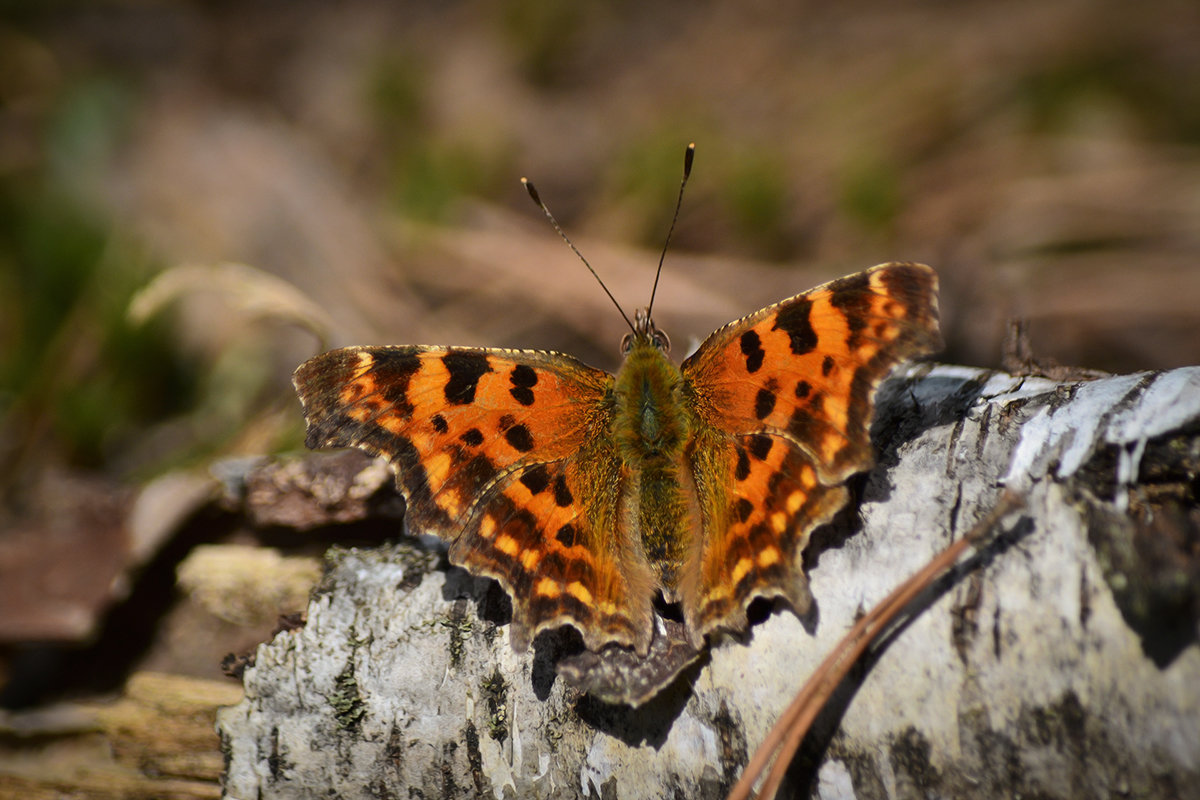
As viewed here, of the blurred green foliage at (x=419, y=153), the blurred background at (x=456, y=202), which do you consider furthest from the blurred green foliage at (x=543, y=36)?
the blurred green foliage at (x=419, y=153)

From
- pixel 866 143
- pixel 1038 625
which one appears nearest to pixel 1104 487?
pixel 1038 625

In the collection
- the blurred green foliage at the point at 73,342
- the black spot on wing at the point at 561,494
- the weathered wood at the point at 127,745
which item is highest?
the blurred green foliage at the point at 73,342

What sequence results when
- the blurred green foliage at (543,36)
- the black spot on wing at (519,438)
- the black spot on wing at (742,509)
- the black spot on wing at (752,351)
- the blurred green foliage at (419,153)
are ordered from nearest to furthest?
the black spot on wing at (742,509) < the black spot on wing at (752,351) < the black spot on wing at (519,438) < the blurred green foliage at (419,153) < the blurred green foliage at (543,36)

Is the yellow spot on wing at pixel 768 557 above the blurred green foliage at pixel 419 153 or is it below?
below

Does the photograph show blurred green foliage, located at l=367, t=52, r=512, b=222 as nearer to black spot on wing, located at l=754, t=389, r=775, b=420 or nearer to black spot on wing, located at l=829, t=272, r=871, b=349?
black spot on wing, located at l=754, t=389, r=775, b=420

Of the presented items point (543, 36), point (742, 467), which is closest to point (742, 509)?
point (742, 467)

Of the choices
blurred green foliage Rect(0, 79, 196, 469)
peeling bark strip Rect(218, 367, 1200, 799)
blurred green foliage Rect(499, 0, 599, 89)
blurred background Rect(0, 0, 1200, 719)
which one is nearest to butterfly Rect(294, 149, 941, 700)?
peeling bark strip Rect(218, 367, 1200, 799)

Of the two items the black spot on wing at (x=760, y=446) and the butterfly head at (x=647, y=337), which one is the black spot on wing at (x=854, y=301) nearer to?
the black spot on wing at (x=760, y=446)
